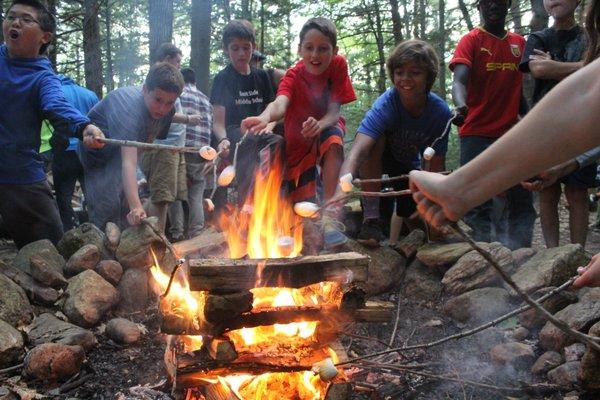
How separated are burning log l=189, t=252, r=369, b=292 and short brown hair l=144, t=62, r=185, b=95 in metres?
2.27

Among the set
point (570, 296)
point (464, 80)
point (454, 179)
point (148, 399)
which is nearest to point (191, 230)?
point (148, 399)

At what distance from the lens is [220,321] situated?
2973mm

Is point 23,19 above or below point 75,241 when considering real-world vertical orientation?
above

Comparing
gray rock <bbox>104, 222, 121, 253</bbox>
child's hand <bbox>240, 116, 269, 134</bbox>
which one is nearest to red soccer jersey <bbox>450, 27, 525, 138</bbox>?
child's hand <bbox>240, 116, 269, 134</bbox>

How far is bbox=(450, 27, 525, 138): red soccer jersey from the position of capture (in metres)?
5.13

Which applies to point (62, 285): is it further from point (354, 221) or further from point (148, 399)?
point (354, 221)

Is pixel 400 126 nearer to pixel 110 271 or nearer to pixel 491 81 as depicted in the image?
pixel 491 81

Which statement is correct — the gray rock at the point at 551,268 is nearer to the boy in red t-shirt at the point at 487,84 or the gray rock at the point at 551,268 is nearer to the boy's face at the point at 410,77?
the boy in red t-shirt at the point at 487,84

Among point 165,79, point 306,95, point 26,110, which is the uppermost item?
point 165,79

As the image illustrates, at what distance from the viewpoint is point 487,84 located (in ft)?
16.9

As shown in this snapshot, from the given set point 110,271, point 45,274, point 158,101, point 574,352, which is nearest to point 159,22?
point 158,101

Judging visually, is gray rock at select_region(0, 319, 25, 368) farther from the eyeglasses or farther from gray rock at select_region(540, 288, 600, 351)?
gray rock at select_region(540, 288, 600, 351)

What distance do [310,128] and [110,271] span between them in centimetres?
235

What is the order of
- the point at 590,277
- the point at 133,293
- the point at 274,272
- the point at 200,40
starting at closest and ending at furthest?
the point at 590,277, the point at 274,272, the point at 133,293, the point at 200,40
